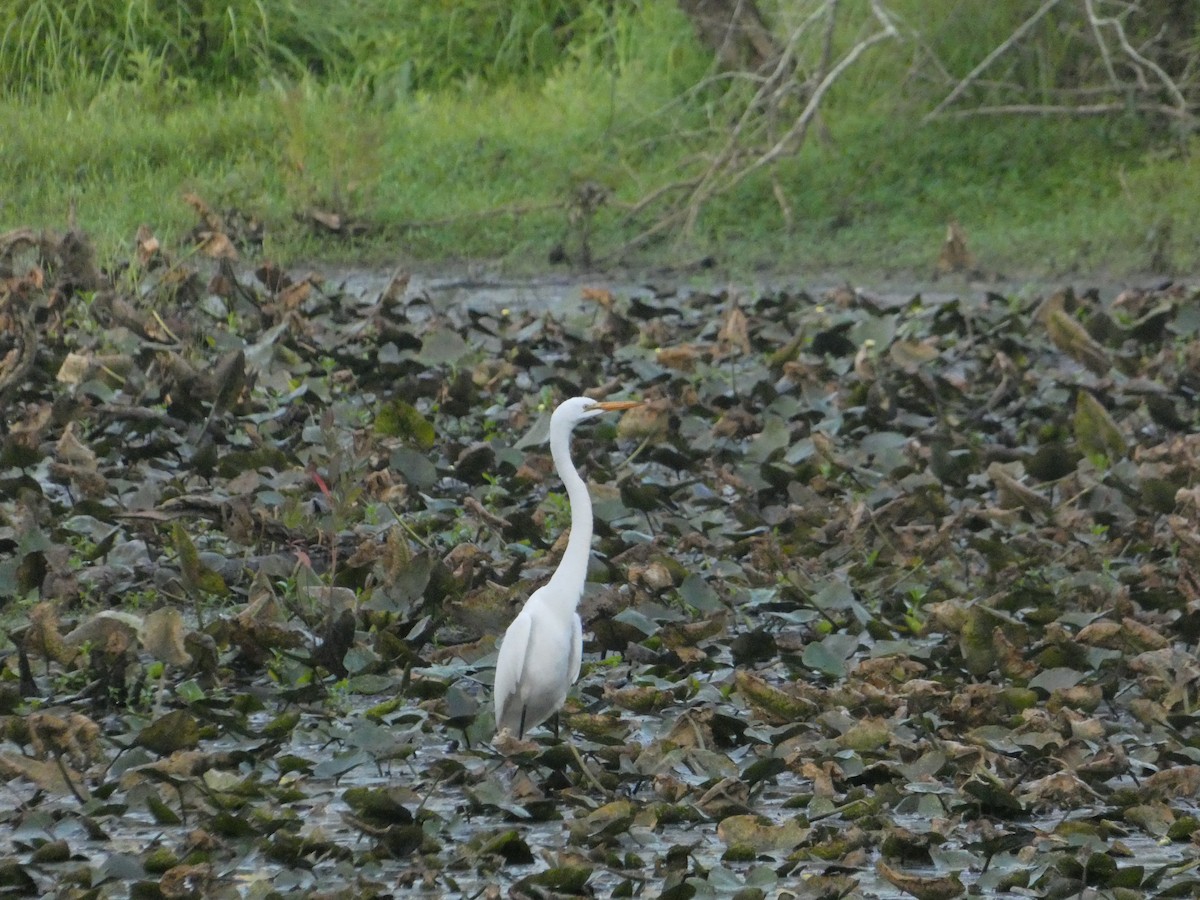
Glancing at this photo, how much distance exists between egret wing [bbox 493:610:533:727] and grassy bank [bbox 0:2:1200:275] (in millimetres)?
5834

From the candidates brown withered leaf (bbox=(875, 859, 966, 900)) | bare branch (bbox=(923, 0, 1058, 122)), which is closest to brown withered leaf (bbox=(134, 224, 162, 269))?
bare branch (bbox=(923, 0, 1058, 122))

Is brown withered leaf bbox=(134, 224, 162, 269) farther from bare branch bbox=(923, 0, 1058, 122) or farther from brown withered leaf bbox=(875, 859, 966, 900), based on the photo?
brown withered leaf bbox=(875, 859, 966, 900)

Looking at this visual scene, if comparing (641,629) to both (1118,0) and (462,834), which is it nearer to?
(462,834)

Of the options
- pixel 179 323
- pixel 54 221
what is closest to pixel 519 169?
pixel 54 221

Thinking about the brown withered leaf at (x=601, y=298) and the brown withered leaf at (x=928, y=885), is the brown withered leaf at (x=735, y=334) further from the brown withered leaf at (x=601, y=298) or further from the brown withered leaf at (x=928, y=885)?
the brown withered leaf at (x=928, y=885)

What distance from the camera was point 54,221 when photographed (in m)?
9.89

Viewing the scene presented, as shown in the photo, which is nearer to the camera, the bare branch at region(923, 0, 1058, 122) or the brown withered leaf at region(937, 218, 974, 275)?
the brown withered leaf at region(937, 218, 974, 275)

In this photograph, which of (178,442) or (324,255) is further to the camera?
(324,255)

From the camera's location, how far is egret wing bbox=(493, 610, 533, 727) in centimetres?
398

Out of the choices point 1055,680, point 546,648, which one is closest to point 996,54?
point 1055,680

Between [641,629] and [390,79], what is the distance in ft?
27.8

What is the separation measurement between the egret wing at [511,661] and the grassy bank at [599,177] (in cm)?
583

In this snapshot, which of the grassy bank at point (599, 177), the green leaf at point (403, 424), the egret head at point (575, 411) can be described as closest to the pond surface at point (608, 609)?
the green leaf at point (403, 424)

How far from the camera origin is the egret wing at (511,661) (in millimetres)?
3980
